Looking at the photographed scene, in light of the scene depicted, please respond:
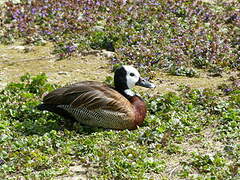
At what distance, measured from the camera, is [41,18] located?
1481 cm

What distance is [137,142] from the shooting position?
8.47 metres

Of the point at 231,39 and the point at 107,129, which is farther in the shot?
the point at 231,39

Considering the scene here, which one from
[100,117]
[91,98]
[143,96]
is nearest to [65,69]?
[143,96]

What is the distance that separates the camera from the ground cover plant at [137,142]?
748 cm

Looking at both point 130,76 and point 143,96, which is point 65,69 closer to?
point 143,96

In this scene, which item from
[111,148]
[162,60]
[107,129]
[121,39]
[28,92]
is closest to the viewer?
[111,148]

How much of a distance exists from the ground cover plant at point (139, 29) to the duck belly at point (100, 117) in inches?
131

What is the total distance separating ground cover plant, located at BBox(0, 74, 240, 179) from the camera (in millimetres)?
7480

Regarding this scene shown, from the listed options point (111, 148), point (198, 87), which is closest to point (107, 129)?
point (111, 148)

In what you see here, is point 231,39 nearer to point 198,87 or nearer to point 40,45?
point 198,87

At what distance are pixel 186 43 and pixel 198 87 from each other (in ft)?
7.93

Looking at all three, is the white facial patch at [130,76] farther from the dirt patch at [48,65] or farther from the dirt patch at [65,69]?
the dirt patch at [48,65]

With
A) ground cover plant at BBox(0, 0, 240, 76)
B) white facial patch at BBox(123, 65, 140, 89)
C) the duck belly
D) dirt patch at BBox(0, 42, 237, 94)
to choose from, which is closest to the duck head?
white facial patch at BBox(123, 65, 140, 89)

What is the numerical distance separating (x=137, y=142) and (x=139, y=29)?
6180mm
